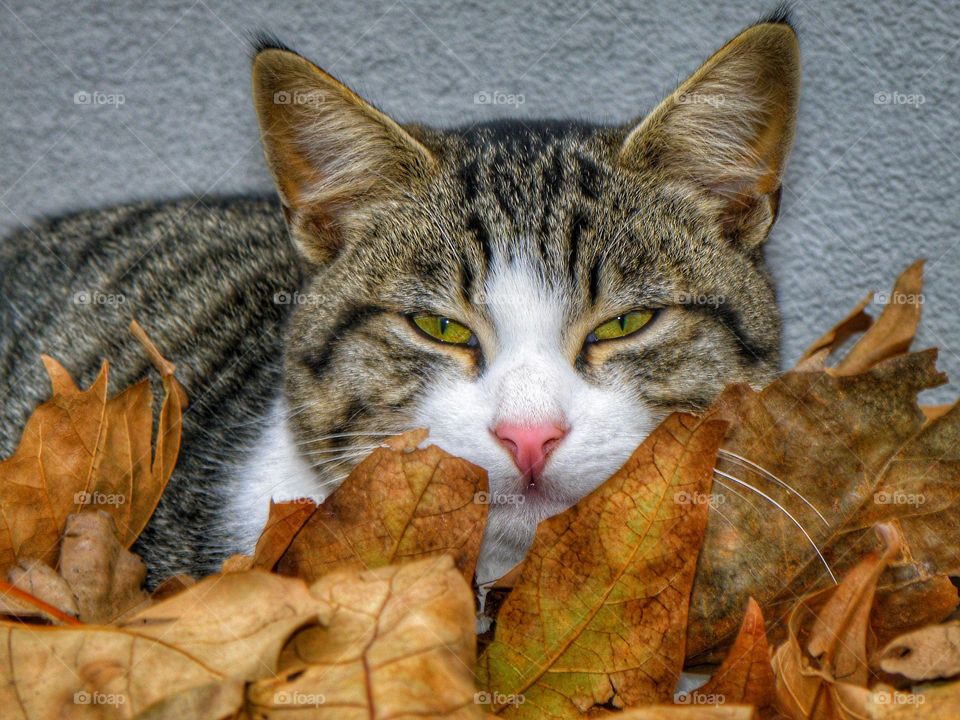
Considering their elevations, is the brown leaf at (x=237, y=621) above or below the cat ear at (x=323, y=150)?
below

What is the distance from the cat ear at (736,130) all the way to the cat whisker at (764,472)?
0.51m

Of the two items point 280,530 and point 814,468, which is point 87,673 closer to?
point 280,530

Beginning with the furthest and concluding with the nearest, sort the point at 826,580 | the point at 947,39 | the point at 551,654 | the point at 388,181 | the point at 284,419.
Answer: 1. the point at 947,39
2. the point at 284,419
3. the point at 388,181
4. the point at 826,580
5. the point at 551,654

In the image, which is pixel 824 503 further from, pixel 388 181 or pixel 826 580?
pixel 388 181

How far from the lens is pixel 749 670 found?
35.3 inches

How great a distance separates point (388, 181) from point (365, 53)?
0.80 meters

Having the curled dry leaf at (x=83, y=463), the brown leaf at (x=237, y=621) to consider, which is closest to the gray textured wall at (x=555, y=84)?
the curled dry leaf at (x=83, y=463)

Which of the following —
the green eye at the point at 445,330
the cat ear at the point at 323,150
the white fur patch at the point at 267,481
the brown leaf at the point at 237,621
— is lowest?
the white fur patch at the point at 267,481

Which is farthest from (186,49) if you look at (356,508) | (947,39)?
(947,39)

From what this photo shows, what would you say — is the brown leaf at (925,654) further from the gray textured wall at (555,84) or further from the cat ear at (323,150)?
the gray textured wall at (555,84)

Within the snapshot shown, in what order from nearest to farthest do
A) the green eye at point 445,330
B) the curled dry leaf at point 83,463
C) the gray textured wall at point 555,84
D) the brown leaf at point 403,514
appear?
the brown leaf at point 403,514
the curled dry leaf at point 83,463
the green eye at point 445,330
the gray textured wall at point 555,84

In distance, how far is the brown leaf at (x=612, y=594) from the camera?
0.92 meters

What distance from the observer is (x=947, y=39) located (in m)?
2.06

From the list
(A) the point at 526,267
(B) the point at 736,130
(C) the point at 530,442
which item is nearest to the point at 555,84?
(B) the point at 736,130
